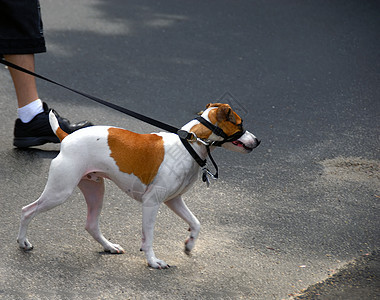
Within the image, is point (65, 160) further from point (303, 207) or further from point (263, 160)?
point (263, 160)

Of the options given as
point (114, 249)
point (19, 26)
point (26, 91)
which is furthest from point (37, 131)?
point (114, 249)

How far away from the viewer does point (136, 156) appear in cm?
321

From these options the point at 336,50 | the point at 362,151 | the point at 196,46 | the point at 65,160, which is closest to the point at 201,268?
the point at 65,160

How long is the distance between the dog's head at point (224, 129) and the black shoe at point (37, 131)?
1.76 metres

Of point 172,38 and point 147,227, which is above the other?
point 147,227

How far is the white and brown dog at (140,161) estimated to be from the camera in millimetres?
3178

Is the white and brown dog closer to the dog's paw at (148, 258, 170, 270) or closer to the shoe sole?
the dog's paw at (148, 258, 170, 270)

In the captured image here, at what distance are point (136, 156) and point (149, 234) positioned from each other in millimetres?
438

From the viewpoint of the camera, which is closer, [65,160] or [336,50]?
[65,160]

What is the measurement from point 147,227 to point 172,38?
5.15 m

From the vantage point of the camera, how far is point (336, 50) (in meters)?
8.17

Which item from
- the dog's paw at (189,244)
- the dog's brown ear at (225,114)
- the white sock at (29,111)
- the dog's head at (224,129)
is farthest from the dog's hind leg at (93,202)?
the white sock at (29,111)

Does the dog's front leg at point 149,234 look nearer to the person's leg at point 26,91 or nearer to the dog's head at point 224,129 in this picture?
the dog's head at point 224,129

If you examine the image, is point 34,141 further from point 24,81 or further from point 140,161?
point 140,161
